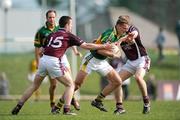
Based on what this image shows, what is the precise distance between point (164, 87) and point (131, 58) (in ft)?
53.6

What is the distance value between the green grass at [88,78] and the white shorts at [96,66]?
20.3m

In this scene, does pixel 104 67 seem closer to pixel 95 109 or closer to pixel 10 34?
pixel 95 109

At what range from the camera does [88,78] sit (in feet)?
142

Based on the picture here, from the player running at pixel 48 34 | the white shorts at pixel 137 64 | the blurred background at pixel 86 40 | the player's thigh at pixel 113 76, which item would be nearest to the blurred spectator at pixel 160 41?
the blurred background at pixel 86 40

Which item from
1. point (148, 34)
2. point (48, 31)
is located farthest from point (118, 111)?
point (148, 34)

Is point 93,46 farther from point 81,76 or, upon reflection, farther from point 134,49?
Answer: point 134,49

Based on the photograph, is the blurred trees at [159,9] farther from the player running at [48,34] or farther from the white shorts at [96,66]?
the white shorts at [96,66]

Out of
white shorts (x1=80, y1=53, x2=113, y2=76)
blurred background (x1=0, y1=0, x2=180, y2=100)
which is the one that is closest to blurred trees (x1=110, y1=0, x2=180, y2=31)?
blurred background (x1=0, y1=0, x2=180, y2=100)

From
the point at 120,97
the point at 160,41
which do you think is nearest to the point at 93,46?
the point at 120,97

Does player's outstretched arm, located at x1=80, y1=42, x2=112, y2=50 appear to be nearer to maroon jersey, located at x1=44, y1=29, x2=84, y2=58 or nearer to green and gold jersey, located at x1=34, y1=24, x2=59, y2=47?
maroon jersey, located at x1=44, y1=29, x2=84, y2=58

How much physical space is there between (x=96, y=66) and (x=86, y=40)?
4155 cm

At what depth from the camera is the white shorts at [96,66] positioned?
1869 cm

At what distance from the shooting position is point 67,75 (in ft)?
58.2

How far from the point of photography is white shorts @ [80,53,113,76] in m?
18.7
